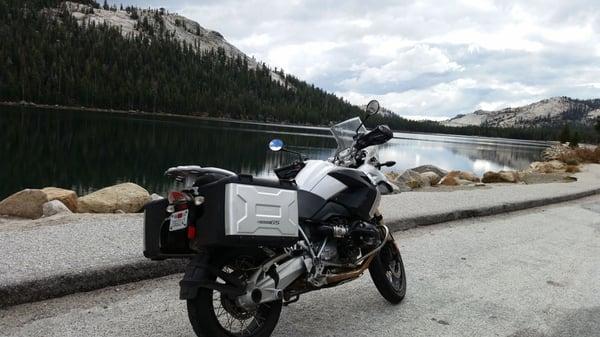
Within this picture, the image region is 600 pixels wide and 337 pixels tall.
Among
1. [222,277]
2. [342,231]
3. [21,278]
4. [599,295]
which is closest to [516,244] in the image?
[599,295]

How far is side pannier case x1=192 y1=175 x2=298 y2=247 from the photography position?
3.20 meters

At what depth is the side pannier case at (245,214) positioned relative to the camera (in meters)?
3.20

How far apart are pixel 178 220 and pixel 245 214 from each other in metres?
0.47

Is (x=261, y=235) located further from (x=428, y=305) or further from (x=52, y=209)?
(x=52, y=209)

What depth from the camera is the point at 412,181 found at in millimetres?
18953

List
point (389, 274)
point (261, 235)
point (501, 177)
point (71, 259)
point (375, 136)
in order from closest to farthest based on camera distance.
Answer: point (261, 235), point (375, 136), point (71, 259), point (389, 274), point (501, 177)

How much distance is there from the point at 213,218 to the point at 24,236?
367 centimetres

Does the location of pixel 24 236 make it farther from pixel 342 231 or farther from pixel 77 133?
pixel 77 133

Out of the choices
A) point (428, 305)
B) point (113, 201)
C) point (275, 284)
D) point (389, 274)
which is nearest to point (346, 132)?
point (389, 274)

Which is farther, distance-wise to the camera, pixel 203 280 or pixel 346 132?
pixel 346 132

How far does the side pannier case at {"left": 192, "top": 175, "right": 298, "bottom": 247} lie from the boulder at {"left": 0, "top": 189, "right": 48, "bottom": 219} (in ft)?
26.3

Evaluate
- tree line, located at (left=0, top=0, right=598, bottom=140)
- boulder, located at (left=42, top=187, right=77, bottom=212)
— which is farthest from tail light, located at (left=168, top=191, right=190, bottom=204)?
tree line, located at (left=0, top=0, right=598, bottom=140)

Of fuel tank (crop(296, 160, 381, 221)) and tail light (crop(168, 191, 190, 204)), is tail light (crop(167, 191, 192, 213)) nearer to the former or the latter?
tail light (crop(168, 191, 190, 204))

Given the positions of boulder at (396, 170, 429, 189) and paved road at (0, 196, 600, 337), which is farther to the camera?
boulder at (396, 170, 429, 189)
